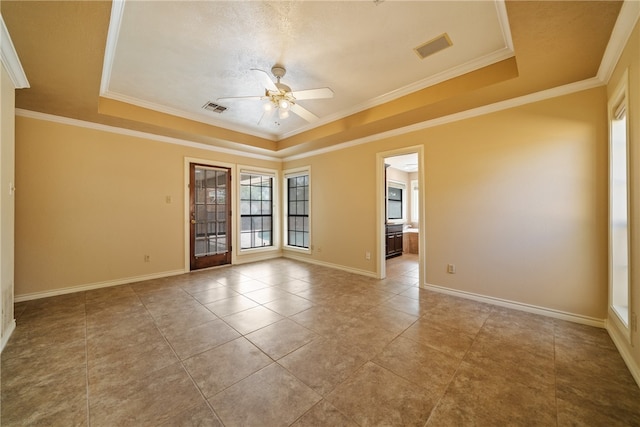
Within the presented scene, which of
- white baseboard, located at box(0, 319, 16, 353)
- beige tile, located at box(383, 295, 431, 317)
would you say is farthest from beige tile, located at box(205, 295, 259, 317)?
beige tile, located at box(383, 295, 431, 317)

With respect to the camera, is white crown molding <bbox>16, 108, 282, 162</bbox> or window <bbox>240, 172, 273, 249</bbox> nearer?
white crown molding <bbox>16, 108, 282, 162</bbox>

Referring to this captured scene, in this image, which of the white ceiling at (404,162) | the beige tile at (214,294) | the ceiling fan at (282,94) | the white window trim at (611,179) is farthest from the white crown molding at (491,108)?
the beige tile at (214,294)

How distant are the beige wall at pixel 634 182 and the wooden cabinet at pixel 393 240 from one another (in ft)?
14.1

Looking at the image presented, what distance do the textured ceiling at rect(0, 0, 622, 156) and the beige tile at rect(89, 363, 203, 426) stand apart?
2.67m

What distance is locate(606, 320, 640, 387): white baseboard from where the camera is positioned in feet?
5.75

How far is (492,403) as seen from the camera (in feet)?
5.15

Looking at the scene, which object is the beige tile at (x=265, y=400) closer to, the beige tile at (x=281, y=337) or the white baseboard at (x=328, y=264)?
the beige tile at (x=281, y=337)

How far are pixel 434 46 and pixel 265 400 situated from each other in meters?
3.36

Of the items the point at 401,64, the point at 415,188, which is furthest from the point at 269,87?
the point at 415,188

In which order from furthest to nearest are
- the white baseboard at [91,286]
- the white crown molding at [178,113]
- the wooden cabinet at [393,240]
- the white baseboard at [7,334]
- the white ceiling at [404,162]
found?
the white ceiling at [404,162], the wooden cabinet at [393,240], the white crown molding at [178,113], the white baseboard at [91,286], the white baseboard at [7,334]

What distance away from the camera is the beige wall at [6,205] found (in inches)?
86.2

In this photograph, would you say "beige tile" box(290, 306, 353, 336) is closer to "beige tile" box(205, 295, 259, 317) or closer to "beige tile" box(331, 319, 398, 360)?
"beige tile" box(331, 319, 398, 360)

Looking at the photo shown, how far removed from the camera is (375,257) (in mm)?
4484

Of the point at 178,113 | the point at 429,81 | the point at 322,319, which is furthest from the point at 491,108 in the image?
the point at 178,113
